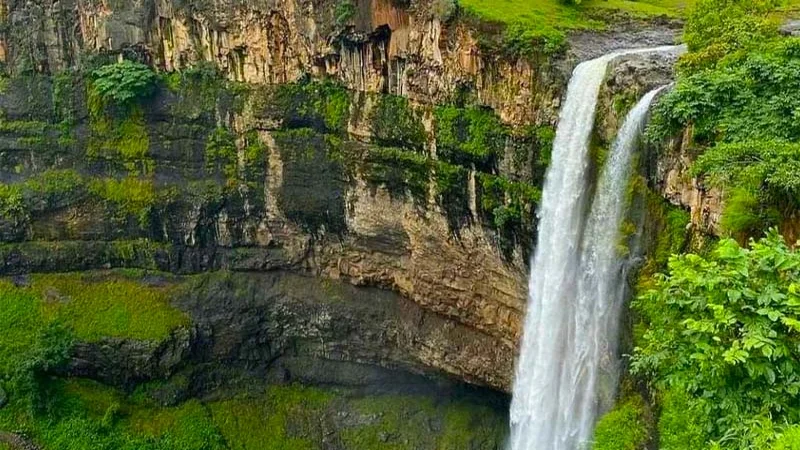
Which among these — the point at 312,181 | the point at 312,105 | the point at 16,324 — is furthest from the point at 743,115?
the point at 16,324

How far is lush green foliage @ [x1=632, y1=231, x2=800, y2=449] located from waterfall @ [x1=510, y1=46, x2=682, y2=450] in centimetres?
497

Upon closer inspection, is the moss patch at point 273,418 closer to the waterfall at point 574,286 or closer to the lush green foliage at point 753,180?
the waterfall at point 574,286

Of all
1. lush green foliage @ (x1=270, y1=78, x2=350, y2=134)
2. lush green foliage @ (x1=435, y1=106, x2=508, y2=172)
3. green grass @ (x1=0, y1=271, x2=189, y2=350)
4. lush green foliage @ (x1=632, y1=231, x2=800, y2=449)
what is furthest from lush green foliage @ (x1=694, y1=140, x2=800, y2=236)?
green grass @ (x1=0, y1=271, x2=189, y2=350)

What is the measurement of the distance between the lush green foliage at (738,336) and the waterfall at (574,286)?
4.97 meters

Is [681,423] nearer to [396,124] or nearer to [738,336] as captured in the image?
[738,336]

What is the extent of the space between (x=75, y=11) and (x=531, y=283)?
1750cm

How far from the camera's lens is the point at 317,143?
2108 cm

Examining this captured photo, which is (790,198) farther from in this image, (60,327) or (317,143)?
(60,327)

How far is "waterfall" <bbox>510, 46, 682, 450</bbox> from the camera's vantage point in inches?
480

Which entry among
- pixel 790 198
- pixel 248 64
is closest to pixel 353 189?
pixel 248 64

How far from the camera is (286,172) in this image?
21891 mm

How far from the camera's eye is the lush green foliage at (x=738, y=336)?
616cm

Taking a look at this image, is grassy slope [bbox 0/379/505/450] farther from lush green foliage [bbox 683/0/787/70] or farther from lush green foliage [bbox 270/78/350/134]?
lush green foliage [bbox 683/0/787/70]

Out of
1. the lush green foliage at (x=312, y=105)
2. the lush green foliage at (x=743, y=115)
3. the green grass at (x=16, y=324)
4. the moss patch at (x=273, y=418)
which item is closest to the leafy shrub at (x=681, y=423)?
the lush green foliage at (x=743, y=115)
